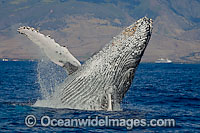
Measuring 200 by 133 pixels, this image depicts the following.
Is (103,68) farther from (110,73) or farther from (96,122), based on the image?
(96,122)

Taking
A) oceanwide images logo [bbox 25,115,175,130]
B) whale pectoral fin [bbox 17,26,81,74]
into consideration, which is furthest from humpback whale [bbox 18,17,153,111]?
oceanwide images logo [bbox 25,115,175,130]

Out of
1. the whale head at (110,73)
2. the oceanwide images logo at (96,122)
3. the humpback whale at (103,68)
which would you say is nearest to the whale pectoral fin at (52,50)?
the humpback whale at (103,68)

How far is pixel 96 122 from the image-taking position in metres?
11.2

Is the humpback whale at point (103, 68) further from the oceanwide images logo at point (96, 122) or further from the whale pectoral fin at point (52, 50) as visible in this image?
the oceanwide images logo at point (96, 122)

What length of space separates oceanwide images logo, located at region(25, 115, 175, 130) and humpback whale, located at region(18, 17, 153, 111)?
0.67m

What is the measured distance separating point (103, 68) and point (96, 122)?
5.55 feet

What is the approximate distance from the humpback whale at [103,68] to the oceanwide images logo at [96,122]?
0.67 meters

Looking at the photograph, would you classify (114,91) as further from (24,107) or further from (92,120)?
(24,107)

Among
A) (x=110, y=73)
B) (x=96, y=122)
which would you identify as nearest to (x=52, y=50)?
(x=110, y=73)

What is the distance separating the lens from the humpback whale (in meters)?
11.5

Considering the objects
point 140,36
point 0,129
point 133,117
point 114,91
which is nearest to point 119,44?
point 140,36

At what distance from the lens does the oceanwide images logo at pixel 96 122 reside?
11004 millimetres

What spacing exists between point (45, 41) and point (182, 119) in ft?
16.9

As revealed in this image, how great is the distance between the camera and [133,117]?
12102 mm
